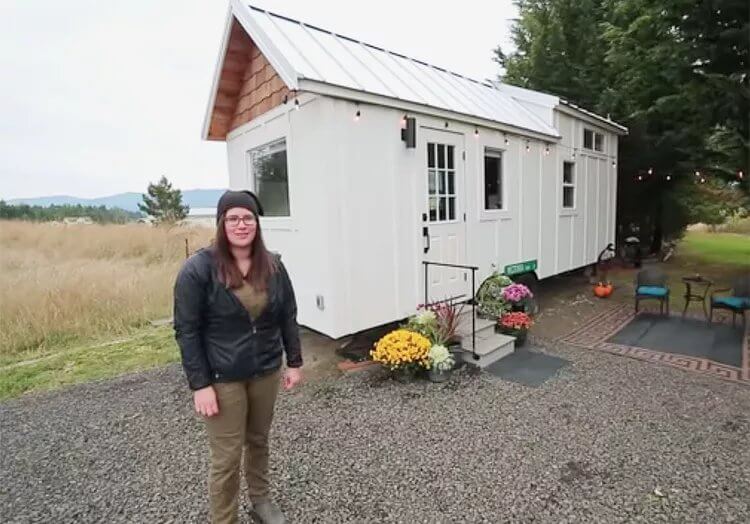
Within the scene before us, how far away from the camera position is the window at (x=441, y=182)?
5414 millimetres

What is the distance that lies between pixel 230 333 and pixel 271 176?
412cm

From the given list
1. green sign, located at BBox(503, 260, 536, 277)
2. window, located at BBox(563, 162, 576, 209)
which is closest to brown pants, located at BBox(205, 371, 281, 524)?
green sign, located at BBox(503, 260, 536, 277)

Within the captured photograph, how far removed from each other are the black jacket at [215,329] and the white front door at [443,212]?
3.45 meters

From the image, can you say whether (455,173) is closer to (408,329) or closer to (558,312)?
(408,329)

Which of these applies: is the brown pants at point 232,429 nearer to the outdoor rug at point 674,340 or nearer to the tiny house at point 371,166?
the tiny house at point 371,166

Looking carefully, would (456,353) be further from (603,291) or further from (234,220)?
(603,291)

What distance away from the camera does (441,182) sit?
556cm

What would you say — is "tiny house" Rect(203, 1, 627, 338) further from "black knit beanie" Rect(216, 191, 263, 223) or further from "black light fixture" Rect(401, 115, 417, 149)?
"black knit beanie" Rect(216, 191, 263, 223)

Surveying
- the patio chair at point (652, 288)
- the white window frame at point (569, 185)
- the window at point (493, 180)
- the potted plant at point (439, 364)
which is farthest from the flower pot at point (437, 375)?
the white window frame at point (569, 185)

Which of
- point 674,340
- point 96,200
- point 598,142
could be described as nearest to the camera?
point 674,340

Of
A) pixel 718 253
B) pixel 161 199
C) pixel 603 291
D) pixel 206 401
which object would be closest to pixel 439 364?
pixel 206 401

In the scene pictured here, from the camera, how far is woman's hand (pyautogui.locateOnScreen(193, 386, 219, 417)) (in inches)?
75.2

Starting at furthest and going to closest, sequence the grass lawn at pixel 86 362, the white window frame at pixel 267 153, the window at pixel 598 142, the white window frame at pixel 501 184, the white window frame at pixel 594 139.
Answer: the window at pixel 598 142 → the white window frame at pixel 594 139 → the white window frame at pixel 501 184 → the white window frame at pixel 267 153 → the grass lawn at pixel 86 362

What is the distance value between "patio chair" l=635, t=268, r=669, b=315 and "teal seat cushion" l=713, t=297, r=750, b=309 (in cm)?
71
